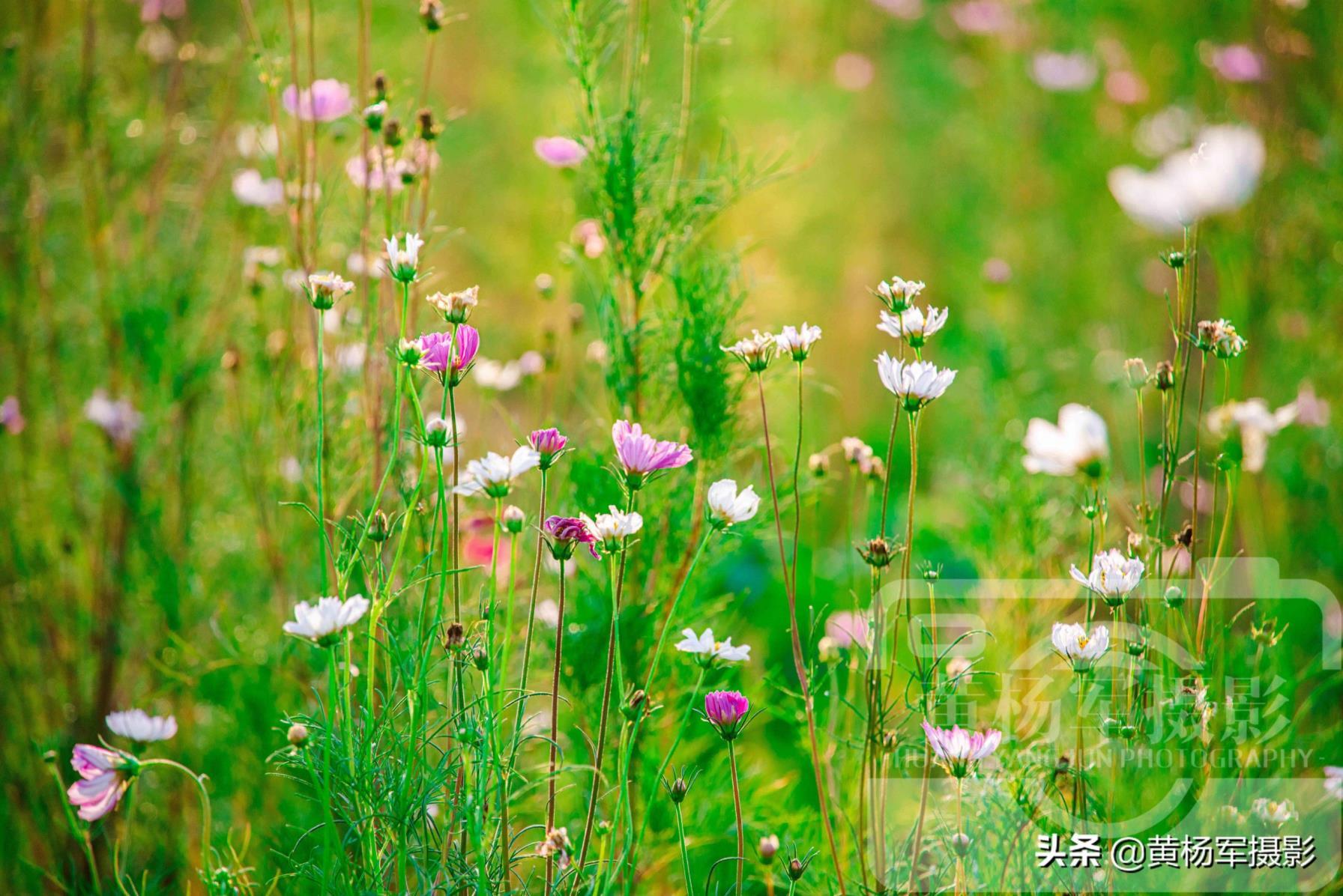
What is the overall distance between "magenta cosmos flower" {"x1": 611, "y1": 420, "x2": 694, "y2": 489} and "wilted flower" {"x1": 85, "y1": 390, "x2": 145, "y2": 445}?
2.47ft

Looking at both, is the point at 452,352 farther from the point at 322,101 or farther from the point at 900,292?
the point at 322,101

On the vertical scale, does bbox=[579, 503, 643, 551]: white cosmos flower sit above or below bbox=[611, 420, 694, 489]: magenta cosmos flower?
below

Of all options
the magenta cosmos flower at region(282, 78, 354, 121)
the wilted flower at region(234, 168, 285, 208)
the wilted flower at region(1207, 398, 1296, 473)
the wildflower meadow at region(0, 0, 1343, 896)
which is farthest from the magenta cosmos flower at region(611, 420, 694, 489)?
the wilted flower at region(234, 168, 285, 208)

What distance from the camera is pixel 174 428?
1.16 metres

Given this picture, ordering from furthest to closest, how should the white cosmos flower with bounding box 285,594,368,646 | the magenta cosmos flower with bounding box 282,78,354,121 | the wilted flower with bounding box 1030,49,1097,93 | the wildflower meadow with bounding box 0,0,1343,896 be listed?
the wilted flower with bounding box 1030,49,1097,93 → the magenta cosmos flower with bounding box 282,78,354,121 → the wildflower meadow with bounding box 0,0,1343,896 → the white cosmos flower with bounding box 285,594,368,646

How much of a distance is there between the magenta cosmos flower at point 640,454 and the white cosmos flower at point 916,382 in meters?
0.13

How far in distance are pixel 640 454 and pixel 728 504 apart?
6 centimetres

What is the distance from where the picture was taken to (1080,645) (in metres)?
0.62

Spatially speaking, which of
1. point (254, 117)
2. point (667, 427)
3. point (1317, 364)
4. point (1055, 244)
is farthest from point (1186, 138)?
point (254, 117)

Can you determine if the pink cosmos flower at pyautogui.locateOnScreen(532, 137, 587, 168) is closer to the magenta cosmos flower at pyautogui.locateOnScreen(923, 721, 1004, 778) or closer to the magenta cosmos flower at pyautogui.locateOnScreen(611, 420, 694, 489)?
the magenta cosmos flower at pyautogui.locateOnScreen(611, 420, 694, 489)

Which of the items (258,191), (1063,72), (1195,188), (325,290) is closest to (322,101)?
(258,191)

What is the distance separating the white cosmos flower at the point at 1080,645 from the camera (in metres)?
0.61

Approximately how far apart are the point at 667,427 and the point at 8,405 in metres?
0.67

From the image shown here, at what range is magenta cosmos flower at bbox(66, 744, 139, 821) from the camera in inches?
24.3
